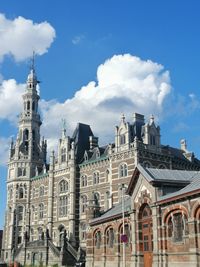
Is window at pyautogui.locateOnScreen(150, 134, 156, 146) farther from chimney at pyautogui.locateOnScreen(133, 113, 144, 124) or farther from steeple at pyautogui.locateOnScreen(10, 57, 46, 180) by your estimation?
steeple at pyautogui.locateOnScreen(10, 57, 46, 180)

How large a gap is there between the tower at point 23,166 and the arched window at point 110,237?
138ft

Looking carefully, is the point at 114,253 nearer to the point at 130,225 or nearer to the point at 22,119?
the point at 130,225

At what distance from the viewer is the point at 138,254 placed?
106 feet

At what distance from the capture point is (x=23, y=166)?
279 feet

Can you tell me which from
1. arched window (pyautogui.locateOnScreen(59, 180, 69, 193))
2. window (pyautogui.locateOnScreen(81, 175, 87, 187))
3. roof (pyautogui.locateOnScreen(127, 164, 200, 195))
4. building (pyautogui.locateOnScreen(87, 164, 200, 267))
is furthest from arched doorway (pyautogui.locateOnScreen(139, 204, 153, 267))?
arched window (pyautogui.locateOnScreen(59, 180, 69, 193))

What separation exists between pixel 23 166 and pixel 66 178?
16560 mm

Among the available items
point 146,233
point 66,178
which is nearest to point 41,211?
point 66,178

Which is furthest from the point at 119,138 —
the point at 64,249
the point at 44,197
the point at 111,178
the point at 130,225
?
the point at 130,225

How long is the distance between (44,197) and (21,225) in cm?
879

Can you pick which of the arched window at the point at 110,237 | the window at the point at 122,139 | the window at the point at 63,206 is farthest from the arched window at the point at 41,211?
the arched window at the point at 110,237

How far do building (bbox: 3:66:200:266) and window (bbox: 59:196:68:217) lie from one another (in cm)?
17

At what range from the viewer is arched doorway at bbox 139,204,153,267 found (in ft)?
102

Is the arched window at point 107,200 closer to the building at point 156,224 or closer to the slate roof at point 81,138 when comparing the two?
the slate roof at point 81,138

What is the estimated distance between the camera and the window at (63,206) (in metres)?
71.3
